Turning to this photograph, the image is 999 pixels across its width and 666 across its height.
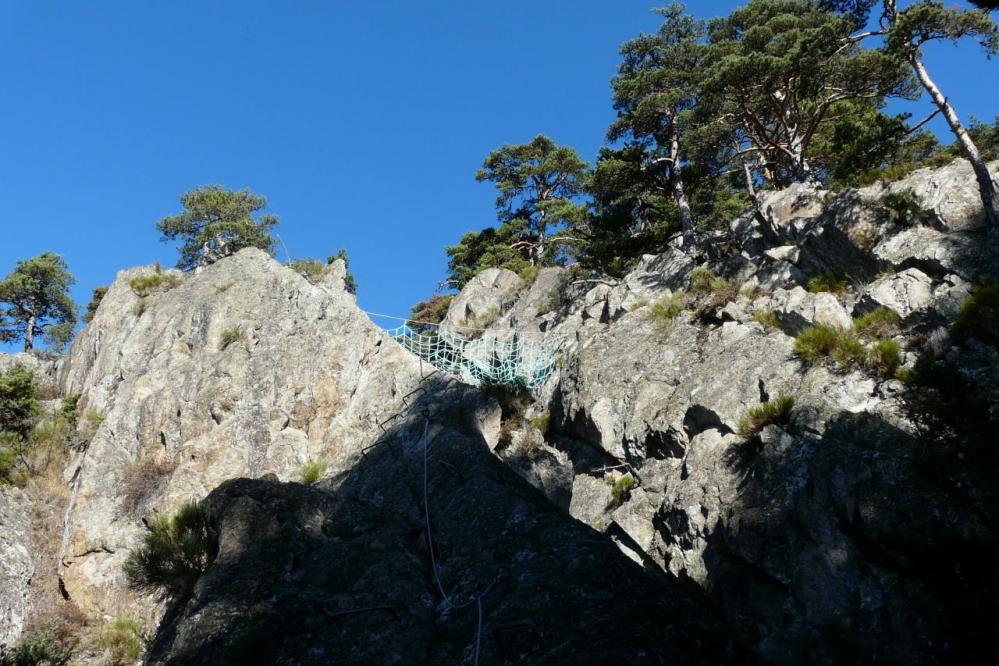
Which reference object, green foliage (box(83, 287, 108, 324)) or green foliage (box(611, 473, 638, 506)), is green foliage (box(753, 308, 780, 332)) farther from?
green foliage (box(83, 287, 108, 324))

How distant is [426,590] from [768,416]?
7.18 meters

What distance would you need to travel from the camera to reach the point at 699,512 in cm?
1149

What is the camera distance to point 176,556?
408 inches

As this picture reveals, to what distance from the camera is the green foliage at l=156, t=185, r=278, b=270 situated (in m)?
32.7

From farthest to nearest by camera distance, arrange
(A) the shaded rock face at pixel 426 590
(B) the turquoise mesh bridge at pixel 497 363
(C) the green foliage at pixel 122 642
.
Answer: (B) the turquoise mesh bridge at pixel 497 363, (C) the green foliage at pixel 122 642, (A) the shaded rock face at pixel 426 590

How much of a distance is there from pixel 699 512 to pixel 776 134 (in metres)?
15.5

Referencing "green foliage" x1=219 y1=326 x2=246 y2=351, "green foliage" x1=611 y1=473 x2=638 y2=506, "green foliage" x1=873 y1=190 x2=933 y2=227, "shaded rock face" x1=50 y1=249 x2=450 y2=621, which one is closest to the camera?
"green foliage" x1=611 y1=473 x2=638 y2=506

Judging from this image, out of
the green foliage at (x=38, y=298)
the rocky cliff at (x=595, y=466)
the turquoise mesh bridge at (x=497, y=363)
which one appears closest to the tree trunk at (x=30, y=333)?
the green foliage at (x=38, y=298)

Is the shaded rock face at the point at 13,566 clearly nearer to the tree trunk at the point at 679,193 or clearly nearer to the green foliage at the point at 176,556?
the green foliage at the point at 176,556

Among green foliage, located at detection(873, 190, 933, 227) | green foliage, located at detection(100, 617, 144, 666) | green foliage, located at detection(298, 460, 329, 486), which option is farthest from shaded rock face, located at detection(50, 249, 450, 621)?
green foliage, located at detection(873, 190, 933, 227)

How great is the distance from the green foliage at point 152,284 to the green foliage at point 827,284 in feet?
64.2

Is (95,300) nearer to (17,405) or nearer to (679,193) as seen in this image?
(17,405)

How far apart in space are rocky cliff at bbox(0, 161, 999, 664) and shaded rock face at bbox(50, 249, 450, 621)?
8 centimetres

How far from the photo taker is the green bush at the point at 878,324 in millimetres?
12570
